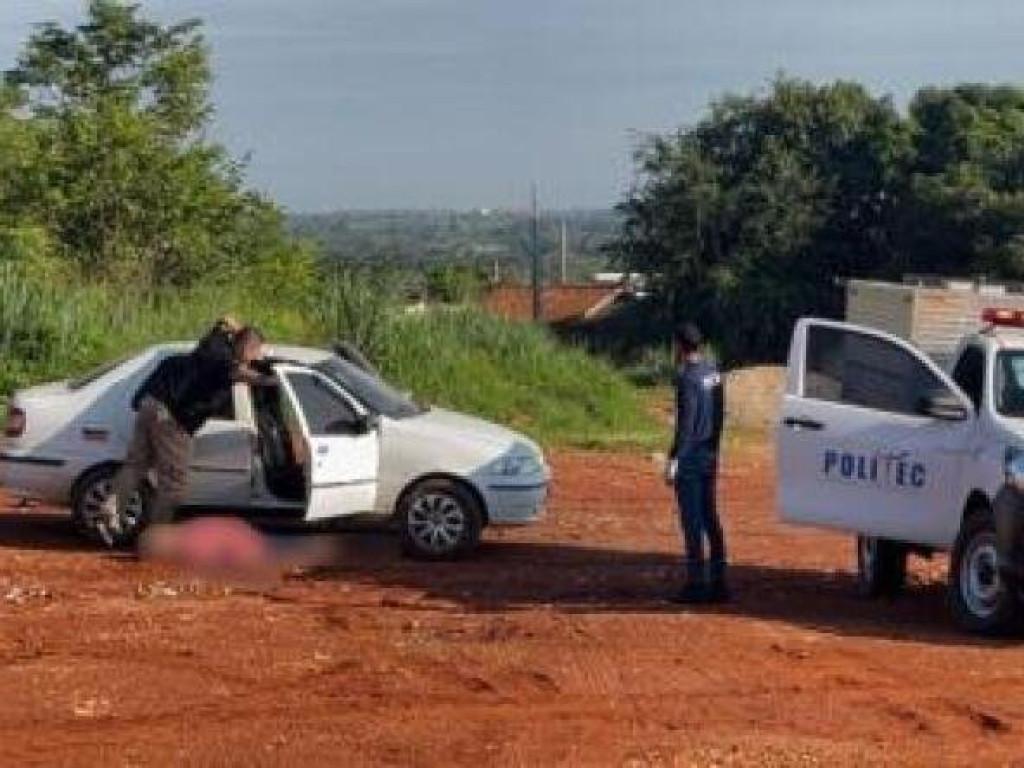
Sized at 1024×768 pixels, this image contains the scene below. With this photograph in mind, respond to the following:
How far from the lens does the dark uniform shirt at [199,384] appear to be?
1405 cm

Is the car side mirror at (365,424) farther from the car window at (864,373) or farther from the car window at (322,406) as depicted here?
the car window at (864,373)

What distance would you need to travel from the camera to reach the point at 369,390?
1516 centimetres

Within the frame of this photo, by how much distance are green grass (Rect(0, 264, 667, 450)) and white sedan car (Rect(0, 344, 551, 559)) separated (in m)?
9.01

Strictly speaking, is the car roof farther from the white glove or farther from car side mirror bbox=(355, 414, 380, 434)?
the white glove

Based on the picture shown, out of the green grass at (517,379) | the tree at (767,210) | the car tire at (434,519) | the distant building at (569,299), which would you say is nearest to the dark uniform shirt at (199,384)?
the car tire at (434,519)

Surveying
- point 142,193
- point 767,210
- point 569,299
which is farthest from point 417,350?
point 569,299

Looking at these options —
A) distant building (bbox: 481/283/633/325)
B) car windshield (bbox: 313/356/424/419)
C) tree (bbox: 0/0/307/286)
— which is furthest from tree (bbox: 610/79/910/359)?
car windshield (bbox: 313/356/424/419)

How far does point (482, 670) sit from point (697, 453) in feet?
10.1

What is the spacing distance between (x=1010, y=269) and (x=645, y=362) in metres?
10.0

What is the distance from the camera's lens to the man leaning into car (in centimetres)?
1405

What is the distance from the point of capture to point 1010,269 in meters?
53.2

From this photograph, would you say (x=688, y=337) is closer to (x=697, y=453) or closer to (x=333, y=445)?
(x=697, y=453)

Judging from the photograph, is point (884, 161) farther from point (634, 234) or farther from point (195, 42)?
point (195, 42)

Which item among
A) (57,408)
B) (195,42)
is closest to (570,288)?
(195,42)
